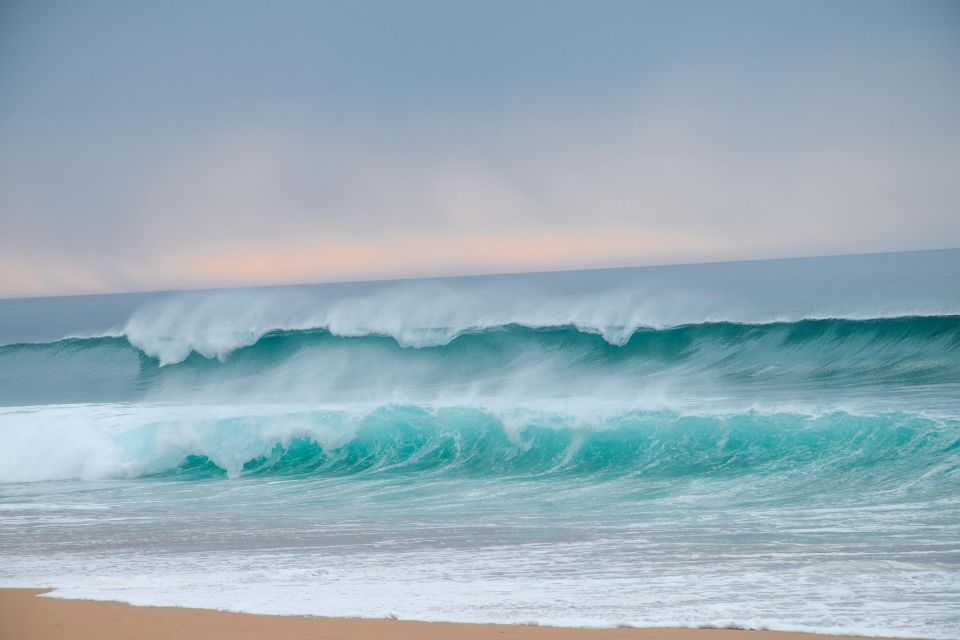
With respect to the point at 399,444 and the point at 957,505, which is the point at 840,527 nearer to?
the point at 957,505

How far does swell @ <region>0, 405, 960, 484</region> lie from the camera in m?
8.10

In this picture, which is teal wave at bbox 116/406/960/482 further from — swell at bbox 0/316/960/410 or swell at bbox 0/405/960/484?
swell at bbox 0/316/960/410

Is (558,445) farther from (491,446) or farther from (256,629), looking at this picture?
(256,629)

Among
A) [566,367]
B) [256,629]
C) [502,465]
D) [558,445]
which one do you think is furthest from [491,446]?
[256,629]

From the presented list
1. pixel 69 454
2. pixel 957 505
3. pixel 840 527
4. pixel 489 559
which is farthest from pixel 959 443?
pixel 69 454

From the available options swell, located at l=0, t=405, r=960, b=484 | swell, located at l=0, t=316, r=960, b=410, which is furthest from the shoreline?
swell, located at l=0, t=316, r=960, b=410

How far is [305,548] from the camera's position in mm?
5887

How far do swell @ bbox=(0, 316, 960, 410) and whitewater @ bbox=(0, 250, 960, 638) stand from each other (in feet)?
0.20

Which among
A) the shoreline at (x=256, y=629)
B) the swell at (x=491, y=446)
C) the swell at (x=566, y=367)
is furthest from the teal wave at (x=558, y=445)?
the shoreline at (x=256, y=629)

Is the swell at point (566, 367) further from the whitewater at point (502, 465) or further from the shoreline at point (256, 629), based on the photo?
the shoreline at point (256, 629)

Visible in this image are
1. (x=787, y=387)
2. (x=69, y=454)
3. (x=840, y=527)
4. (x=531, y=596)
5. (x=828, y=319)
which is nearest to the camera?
(x=531, y=596)

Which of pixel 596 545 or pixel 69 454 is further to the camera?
pixel 69 454

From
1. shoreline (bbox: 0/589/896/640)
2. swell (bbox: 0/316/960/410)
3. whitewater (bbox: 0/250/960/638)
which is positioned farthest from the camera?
swell (bbox: 0/316/960/410)

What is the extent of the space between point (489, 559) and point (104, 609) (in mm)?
2264
